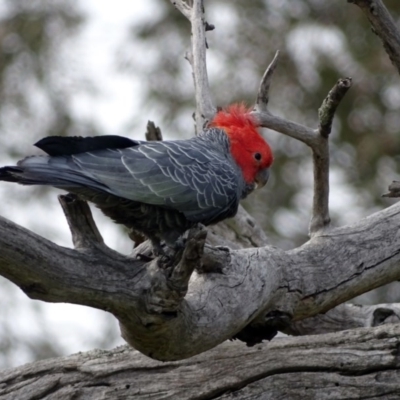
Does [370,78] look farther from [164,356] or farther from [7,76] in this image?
[164,356]

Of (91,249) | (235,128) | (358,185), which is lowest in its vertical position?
(91,249)

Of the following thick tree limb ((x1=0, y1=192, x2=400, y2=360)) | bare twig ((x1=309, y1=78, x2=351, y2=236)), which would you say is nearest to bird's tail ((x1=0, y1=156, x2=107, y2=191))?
thick tree limb ((x1=0, y1=192, x2=400, y2=360))

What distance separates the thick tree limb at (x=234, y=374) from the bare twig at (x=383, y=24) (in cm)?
180

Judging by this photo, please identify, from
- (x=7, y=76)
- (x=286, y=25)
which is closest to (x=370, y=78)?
(x=286, y=25)

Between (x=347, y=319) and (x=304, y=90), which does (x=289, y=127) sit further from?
(x=304, y=90)

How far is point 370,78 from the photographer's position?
10281 millimetres

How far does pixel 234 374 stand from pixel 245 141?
157 centimetres

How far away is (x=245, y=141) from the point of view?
18.8ft

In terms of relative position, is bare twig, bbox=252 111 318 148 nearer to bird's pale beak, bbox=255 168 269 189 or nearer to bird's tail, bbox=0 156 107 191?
bird's pale beak, bbox=255 168 269 189

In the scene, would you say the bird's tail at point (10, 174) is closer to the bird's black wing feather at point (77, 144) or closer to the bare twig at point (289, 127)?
the bird's black wing feather at point (77, 144)

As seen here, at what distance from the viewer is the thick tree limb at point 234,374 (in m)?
5.02

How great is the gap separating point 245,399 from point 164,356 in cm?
66

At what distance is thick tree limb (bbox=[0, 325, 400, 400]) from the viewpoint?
197 inches

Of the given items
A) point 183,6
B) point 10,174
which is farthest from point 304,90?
point 10,174
